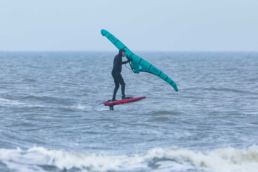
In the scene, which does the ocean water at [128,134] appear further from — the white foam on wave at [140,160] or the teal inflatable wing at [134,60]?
the teal inflatable wing at [134,60]

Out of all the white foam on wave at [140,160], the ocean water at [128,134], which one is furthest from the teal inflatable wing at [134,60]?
the white foam on wave at [140,160]

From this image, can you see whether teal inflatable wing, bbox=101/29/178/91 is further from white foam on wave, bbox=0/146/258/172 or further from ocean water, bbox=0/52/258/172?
white foam on wave, bbox=0/146/258/172

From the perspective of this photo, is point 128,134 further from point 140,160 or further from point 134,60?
point 140,160

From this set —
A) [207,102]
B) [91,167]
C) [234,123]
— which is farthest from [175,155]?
[207,102]

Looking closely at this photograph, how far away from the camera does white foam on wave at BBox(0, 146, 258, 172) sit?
16.1 m

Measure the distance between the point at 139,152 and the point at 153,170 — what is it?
2136 millimetres

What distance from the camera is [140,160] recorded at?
1672cm

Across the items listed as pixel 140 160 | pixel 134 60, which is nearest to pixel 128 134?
pixel 134 60

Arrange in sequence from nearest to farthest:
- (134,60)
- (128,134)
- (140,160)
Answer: (140,160) → (128,134) → (134,60)

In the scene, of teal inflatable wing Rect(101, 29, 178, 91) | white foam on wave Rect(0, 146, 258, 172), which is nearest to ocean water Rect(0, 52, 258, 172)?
white foam on wave Rect(0, 146, 258, 172)

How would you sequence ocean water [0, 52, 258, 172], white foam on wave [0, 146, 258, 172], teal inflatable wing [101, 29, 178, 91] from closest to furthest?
1. white foam on wave [0, 146, 258, 172]
2. ocean water [0, 52, 258, 172]
3. teal inflatable wing [101, 29, 178, 91]

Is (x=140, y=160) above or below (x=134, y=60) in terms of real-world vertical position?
below

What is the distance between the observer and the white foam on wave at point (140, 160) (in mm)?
16094

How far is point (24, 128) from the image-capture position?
2250 cm
